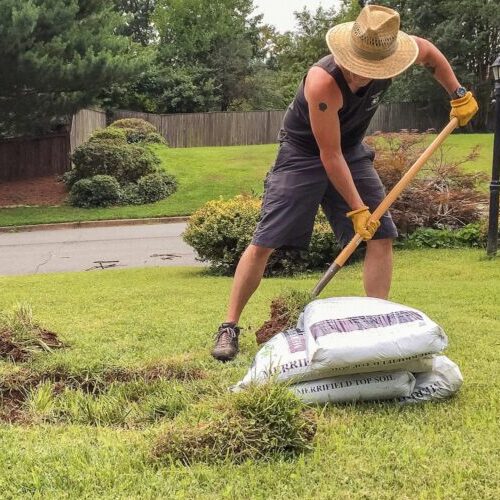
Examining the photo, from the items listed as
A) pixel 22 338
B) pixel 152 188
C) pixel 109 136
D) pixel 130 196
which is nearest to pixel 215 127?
pixel 109 136

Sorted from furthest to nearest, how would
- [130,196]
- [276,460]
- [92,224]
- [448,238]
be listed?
1. [130,196]
2. [92,224]
3. [448,238]
4. [276,460]

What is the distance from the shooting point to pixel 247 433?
2.31 meters

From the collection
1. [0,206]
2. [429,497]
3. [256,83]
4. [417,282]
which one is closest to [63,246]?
[0,206]

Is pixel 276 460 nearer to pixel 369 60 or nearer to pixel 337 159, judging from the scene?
pixel 337 159

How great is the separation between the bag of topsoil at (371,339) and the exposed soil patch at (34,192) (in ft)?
56.2

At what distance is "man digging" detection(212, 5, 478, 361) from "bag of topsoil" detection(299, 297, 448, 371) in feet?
2.35

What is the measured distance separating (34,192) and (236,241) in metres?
13.3

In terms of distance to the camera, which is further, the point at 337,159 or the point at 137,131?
the point at 137,131

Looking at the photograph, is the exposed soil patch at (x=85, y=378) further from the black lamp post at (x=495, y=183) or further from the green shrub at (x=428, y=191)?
the green shrub at (x=428, y=191)

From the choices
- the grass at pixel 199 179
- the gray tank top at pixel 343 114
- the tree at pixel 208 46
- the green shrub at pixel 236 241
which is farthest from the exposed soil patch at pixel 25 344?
the tree at pixel 208 46

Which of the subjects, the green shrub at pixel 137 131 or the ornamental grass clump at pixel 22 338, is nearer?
the ornamental grass clump at pixel 22 338

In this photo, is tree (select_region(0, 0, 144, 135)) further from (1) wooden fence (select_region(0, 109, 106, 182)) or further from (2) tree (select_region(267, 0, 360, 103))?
(2) tree (select_region(267, 0, 360, 103))

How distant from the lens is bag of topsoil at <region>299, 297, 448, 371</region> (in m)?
2.74

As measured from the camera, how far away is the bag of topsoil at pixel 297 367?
2785mm
